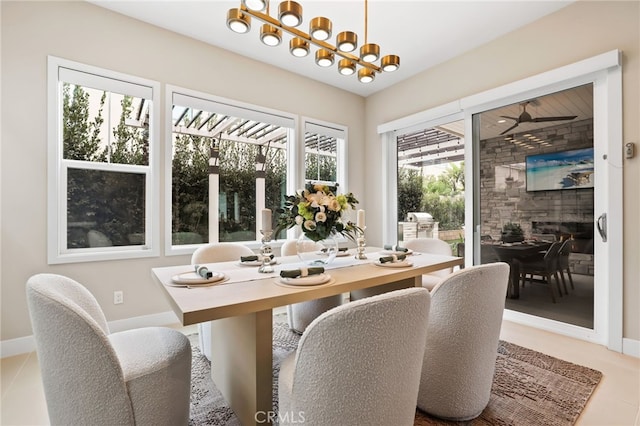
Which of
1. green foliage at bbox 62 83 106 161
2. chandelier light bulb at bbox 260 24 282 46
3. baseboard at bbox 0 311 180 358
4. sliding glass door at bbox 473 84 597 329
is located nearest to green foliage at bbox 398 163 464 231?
sliding glass door at bbox 473 84 597 329

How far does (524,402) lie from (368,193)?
320 centimetres

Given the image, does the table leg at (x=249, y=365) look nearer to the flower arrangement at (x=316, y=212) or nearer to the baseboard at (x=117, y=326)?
the flower arrangement at (x=316, y=212)

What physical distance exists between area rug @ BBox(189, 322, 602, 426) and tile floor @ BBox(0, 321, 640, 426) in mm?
79

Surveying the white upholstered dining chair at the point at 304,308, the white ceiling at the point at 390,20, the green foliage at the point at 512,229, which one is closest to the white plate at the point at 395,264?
the white upholstered dining chair at the point at 304,308

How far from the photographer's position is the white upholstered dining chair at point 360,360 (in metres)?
0.82

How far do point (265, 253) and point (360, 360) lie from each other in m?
1.06

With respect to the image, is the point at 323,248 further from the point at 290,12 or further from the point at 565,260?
the point at 565,260

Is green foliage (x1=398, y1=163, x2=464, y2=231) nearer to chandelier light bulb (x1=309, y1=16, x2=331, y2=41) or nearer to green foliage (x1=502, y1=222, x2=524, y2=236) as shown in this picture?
green foliage (x1=502, y1=222, x2=524, y2=236)

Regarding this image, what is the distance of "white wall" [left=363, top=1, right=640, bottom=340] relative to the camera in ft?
7.42

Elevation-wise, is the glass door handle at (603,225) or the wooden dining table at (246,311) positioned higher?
the glass door handle at (603,225)

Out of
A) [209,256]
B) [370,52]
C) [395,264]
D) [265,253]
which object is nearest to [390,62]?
[370,52]

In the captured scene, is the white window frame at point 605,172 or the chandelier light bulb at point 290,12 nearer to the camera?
the chandelier light bulb at point 290,12

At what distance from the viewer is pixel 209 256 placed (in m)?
2.22

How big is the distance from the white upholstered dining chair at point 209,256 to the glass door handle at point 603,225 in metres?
2.87
